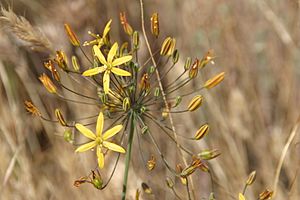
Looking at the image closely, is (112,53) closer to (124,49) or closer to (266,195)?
(124,49)

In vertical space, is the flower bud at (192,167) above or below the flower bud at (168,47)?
below

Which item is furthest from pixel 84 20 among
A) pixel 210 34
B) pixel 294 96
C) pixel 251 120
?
pixel 294 96

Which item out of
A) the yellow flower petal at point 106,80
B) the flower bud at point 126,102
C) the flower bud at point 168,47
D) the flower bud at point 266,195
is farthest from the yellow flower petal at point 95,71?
the flower bud at point 266,195

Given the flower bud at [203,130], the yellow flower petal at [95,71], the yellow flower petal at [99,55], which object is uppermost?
the yellow flower petal at [99,55]

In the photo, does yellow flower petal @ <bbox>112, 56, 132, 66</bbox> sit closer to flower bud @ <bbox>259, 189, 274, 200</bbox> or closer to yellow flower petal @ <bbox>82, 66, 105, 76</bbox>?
yellow flower petal @ <bbox>82, 66, 105, 76</bbox>

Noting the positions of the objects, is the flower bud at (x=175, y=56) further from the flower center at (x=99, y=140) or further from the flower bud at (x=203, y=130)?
the flower center at (x=99, y=140)

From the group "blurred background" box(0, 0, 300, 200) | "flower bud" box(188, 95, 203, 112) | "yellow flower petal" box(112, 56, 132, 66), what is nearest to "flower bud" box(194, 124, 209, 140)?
"flower bud" box(188, 95, 203, 112)

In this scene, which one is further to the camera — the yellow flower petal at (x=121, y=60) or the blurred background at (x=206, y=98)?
the blurred background at (x=206, y=98)

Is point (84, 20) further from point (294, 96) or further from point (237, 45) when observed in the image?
point (294, 96)
